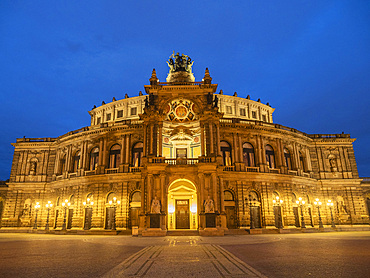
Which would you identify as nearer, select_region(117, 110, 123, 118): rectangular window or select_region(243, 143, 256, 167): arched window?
select_region(243, 143, 256, 167): arched window

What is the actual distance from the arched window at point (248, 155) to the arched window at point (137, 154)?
15.4m

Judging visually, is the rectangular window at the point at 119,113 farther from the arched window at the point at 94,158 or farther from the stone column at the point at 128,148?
the stone column at the point at 128,148

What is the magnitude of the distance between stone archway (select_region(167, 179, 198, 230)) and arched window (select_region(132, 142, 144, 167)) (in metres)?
7.38

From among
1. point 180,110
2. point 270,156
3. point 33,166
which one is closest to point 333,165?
point 270,156

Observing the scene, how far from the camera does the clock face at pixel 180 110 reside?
1404 inches

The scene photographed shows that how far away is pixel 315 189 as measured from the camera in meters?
42.6

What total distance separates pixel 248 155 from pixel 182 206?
12568 mm

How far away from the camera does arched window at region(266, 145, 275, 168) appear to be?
131 ft

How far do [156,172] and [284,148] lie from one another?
73.1 feet

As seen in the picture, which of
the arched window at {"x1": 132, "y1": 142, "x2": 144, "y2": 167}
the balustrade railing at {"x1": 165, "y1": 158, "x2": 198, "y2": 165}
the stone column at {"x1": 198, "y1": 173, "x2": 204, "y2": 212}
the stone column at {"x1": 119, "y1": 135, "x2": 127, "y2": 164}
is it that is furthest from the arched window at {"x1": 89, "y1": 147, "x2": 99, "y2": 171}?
the stone column at {"x1": 198, "y1": 173, "x2": 204, "y2": 212}

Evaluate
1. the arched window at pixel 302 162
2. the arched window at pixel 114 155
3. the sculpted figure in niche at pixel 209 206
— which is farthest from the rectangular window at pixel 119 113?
the arched window at pixel 302 162

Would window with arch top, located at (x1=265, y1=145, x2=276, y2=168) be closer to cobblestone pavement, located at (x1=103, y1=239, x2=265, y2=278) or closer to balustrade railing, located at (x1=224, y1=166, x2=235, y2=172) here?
balustrade railing, located at (x1=224, y1=166, x2=235, y2=172)

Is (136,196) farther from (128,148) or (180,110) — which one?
(180,110)

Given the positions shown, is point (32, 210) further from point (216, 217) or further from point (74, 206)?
point (216, 217)
